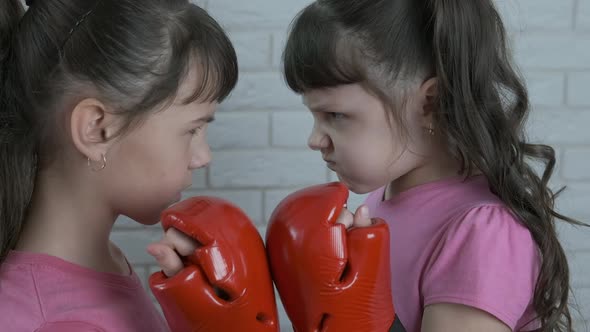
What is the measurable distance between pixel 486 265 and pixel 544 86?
0.92 meters

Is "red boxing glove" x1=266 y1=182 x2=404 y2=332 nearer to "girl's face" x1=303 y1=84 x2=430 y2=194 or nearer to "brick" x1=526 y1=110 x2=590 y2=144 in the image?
"girl's face" x1=303 y1=84 x2=430 y2=194

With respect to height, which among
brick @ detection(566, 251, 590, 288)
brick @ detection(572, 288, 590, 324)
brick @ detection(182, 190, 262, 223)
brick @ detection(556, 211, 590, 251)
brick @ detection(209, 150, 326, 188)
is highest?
brick @ detection(209, 150, 326, 188)

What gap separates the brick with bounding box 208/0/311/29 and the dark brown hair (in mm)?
633

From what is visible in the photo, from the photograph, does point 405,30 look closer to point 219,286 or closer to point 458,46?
point 458,46

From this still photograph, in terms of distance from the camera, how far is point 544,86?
1.94 m

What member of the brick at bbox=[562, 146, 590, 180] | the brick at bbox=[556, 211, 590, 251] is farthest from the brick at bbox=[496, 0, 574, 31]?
the brick at bbox=[556, 211, 590, 251]

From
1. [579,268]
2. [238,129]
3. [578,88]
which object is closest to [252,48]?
[238,129]

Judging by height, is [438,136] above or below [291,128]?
above

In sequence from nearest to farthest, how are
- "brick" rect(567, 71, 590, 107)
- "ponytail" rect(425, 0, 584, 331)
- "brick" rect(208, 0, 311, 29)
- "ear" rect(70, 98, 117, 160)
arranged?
"ear" rect(70, 98, 117, 160), "ponytail" rect(425, 0, 584, 331), "brick" rect(208, 0, 311, 29), "brick" rect(567, 71, 590, 107)

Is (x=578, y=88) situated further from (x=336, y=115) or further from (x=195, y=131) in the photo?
(x=195, y=131)

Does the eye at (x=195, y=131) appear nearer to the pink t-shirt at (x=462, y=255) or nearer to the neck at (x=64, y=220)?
the neck at (x=64, y=220)

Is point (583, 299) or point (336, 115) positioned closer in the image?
point (336, 115)

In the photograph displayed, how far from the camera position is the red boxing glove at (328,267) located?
1.06 meters

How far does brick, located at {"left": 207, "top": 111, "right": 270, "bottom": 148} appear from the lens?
1885 millimetres
